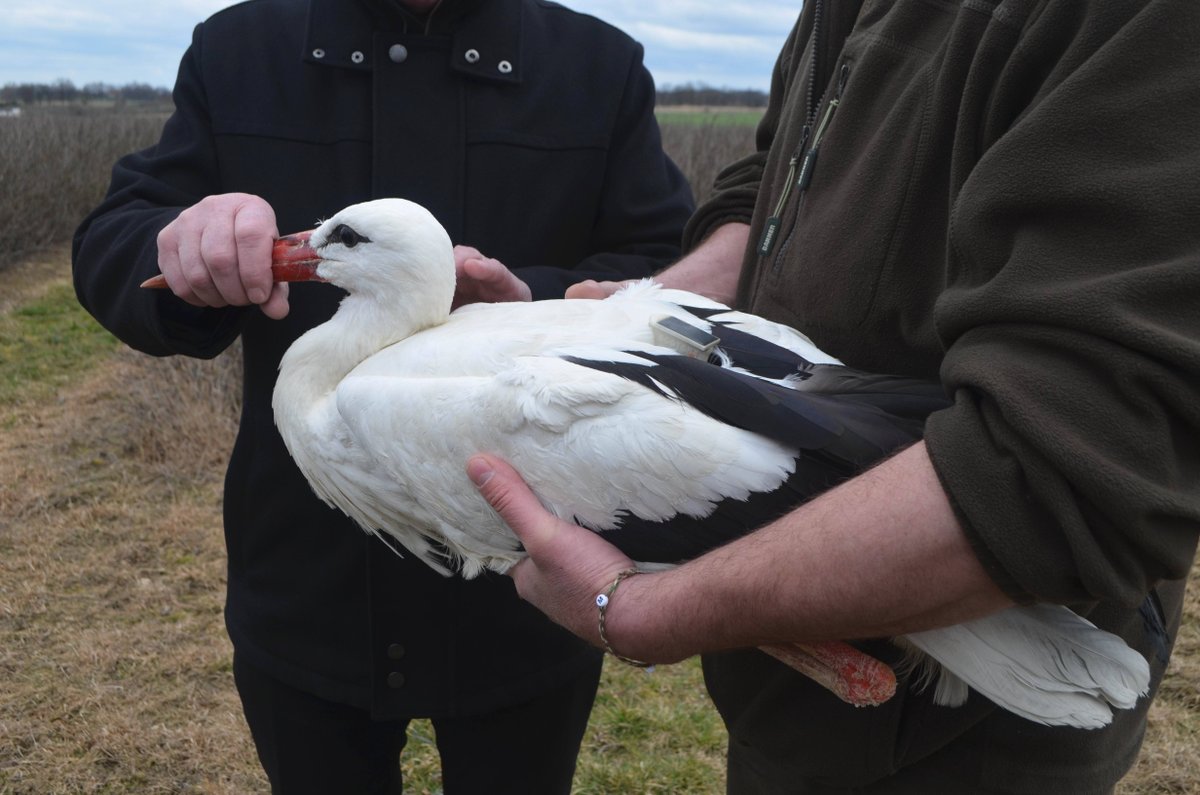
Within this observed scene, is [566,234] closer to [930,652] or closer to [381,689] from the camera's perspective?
[381,689]

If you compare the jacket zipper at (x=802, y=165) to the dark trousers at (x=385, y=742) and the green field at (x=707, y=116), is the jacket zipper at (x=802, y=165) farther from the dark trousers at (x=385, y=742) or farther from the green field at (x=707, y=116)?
the green field at (x=707, y=116)

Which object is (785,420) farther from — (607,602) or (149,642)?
(149,642)

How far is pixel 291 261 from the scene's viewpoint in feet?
8.38

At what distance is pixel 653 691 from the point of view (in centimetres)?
570

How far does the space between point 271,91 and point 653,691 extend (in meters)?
4.01

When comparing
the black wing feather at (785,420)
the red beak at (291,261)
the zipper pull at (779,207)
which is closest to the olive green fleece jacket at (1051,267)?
the black wing feather at (785,420)

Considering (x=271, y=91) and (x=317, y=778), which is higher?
(x=271, y=91)

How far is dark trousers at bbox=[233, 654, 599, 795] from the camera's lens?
117 inches

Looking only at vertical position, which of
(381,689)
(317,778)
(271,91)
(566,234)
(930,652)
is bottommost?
(317,778)

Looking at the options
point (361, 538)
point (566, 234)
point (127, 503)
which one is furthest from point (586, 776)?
point (127, 503)

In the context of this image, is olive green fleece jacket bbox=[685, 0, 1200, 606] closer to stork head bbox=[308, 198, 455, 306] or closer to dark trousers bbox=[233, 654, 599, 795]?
stork head bbox=[308, 198, 455, 306]

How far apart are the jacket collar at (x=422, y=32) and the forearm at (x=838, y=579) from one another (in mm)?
1686

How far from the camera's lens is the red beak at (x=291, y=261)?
253cm

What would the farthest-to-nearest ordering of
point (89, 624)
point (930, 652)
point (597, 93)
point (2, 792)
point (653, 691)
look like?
point (89, 624) < point (653, 691) < point (2, 792) < point (597, 93) < point (930, 652)
